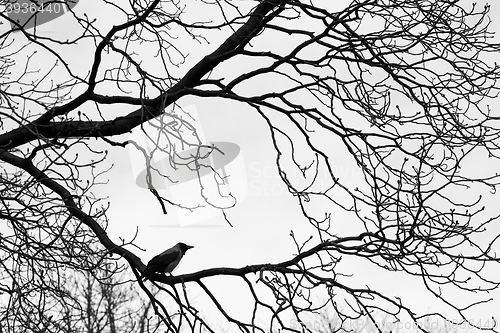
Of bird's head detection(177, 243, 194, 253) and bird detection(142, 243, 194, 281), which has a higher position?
bird's head detection(177, 243, 194, 253)

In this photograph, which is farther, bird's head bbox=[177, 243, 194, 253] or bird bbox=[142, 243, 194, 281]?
bird's head bbox=[177, 243, 194, 253]

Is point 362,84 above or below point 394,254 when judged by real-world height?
above

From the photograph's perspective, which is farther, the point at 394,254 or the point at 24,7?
the point at 24,7

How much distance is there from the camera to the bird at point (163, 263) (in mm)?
6094

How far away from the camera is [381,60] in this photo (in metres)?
6.91

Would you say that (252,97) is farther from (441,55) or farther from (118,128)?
(441,55)

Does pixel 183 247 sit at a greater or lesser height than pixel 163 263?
greater

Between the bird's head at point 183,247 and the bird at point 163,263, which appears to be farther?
the bird's head at point 183,247

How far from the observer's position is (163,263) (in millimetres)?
6145

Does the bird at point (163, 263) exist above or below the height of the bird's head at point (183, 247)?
below

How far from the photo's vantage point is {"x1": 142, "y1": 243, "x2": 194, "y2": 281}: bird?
20.0 ft

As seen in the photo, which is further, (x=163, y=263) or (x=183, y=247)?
(x=183, y=247)

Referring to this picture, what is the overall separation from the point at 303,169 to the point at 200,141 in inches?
57.7

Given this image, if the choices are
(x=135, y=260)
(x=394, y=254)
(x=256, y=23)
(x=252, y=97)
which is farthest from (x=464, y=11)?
(x=135, y=260)
